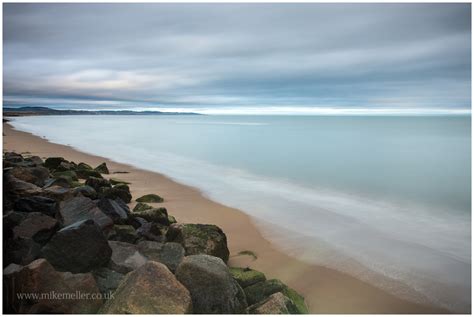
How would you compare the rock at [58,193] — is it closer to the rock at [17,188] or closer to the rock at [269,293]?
the rock at [17,188]

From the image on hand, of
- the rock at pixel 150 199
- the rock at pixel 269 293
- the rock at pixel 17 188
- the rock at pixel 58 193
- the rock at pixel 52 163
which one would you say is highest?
the rock at pixel 17 188

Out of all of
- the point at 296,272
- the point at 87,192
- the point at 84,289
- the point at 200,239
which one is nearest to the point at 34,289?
the point at 84,289

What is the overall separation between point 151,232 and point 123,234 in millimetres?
508

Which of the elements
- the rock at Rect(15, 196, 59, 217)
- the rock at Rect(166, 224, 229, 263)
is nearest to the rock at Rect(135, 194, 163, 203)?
the rock at Rect(15, 196, 59, 217)

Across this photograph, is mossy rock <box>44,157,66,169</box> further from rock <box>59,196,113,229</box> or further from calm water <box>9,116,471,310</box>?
rock <box>59,196,113,229</box>

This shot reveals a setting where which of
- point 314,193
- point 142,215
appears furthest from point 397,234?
point 142,215

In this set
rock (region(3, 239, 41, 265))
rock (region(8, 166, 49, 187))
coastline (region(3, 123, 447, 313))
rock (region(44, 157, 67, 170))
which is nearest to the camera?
rock (region(3, 239, 41, 265))

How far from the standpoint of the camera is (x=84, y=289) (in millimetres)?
4262

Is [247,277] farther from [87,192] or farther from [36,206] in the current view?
[87,192]

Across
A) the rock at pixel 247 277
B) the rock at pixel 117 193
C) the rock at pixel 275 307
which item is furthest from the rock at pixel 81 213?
the rock at pixel 275 307

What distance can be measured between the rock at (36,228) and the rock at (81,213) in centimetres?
38

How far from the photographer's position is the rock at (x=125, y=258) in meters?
5.04

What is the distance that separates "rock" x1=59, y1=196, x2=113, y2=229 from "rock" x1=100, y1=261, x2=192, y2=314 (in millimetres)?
2001

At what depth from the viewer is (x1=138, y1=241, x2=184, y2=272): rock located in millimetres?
5281
